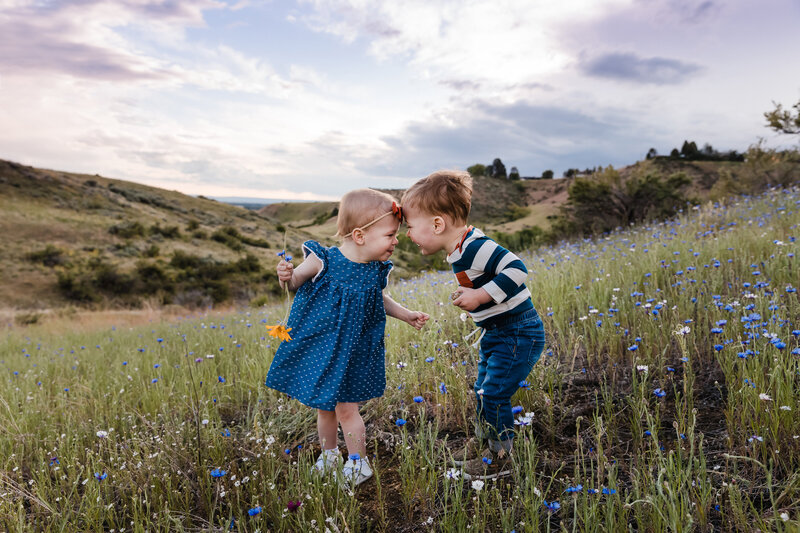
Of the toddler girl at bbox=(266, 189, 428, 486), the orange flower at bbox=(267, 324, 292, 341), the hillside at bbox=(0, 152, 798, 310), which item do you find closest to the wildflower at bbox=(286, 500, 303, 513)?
the toddler girl at bbox=(266, 189, 428, 486)

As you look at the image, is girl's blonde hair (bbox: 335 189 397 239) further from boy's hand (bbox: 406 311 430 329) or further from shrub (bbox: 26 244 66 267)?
shrub (bbox: 26 244 66 267)

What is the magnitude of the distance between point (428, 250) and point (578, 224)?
55.8 feet

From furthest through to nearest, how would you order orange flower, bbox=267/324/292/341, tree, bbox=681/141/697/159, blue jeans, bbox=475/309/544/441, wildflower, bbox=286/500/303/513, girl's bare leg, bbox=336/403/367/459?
tree, bbox=681/141/697/159
girl's bare leg, bbox=336/403/367/459
orange flower, bbox=267/324/292/341
blue jeans, bbox=475/309/544/441
wildflower, bbox=286/500/303/513

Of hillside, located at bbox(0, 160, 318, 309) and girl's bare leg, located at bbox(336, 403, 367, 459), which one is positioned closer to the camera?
girl's bare leg, located at bbox(336, 403, 367, 459)

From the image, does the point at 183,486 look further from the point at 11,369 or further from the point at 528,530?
the point at 11,369

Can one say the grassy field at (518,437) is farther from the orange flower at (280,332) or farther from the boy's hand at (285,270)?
the boy's hand at (285,270)

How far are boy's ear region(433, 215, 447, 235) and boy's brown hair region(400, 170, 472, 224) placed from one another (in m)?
0.03

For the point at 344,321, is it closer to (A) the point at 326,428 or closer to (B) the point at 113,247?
(A) the point at 326,428

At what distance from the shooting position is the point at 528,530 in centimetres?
192

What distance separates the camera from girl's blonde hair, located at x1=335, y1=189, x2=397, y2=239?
9.04 feet

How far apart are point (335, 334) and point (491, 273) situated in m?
1.02

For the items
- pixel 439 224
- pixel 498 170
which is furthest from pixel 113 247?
pixel 498 170

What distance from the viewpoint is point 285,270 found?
277 centimetres

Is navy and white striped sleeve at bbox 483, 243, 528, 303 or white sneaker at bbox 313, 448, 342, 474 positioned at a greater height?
navy and white striped sleeve at bbox 483, 243, 528, 303
